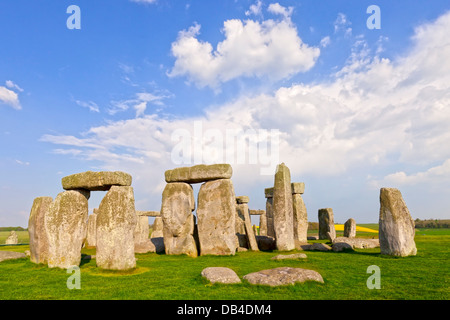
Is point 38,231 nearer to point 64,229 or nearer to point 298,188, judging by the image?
point 64,229

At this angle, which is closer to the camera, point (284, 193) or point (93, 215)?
point (284, 193)

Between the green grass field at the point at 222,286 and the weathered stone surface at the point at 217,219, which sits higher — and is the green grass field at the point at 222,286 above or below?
below

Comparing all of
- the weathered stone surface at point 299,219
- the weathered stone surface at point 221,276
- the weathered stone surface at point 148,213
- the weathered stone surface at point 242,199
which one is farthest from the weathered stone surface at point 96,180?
the weathered stone surface at point 148,213

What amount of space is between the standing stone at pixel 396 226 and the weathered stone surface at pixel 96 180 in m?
9.60

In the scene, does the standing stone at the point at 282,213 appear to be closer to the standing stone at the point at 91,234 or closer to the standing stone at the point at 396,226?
the standing stone at the point at 396,226

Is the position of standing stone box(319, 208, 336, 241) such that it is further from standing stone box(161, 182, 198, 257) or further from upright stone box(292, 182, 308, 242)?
standing stone box(161, 182, 198, 257)

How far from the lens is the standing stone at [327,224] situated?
21.9 metres

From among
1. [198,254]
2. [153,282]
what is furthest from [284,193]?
[153,282]

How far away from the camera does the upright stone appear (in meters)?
20.2
